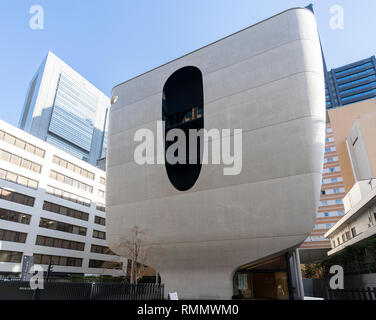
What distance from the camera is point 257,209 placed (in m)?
19.0

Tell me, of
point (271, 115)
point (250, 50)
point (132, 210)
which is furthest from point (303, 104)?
point (132, 210)

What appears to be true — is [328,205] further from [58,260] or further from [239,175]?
[58,260]

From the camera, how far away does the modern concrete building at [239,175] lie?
61.7 feet

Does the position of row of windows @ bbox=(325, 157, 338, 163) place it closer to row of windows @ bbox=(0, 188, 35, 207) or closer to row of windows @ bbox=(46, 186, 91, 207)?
row of windows @ bbox=(46, 186, 91, 207)

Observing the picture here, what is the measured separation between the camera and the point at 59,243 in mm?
43500

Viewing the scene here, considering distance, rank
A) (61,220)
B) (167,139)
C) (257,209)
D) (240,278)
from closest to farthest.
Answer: (257,209) < (240,278) < (167,139) < (61,220)

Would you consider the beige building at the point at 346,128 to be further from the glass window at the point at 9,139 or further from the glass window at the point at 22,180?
the glass window at the point at 9,139

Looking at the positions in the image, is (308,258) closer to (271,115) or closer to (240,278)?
(240,278)

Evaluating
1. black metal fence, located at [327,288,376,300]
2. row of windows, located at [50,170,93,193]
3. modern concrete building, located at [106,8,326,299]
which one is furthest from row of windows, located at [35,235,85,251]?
black metal fence, located at [327,288,376,300]

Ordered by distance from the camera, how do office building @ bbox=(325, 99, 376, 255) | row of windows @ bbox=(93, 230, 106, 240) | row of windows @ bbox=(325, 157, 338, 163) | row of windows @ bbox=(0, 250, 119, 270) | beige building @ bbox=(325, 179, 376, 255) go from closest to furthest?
1. beige building @ bbox=(325, 179, 376, 255)
2. office building @ bbox=(325, 99, 376, 255)
3. row of windows @ bbox=(0, 250, 119, 270)
4. row of windows @ bbox=(93, 230, 106, 240)
5. row of windows @ bbox=(325, 157, 338, 163)

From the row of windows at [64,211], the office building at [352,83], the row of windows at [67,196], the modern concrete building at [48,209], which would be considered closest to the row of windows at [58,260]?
the modern concrete building at [48,209]

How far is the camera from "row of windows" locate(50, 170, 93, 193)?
1752 inches

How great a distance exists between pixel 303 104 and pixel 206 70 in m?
8.97

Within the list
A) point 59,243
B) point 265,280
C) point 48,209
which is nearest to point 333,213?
point 265,280
